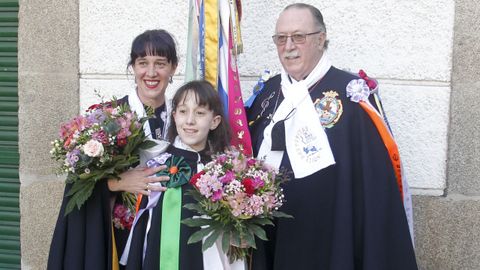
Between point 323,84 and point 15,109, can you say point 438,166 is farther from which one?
point 15,109

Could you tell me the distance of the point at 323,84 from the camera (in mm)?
3182

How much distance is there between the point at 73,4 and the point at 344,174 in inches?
93.9

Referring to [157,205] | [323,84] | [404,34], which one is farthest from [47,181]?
[404,34]

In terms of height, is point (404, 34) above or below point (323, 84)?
above

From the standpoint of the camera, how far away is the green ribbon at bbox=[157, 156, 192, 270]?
2.79 meters

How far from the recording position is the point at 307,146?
3.07m

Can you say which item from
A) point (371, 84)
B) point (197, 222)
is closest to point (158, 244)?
point (197, 222)

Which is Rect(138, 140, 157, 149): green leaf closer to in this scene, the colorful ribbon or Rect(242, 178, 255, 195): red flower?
the colorful ribbon

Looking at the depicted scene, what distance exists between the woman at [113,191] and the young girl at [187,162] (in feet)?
0.46

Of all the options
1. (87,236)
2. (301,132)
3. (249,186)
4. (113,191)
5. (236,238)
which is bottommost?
(87,236)

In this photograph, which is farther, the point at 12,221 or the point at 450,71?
the point at 12,221

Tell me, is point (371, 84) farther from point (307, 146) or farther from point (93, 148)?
point (93, 148)

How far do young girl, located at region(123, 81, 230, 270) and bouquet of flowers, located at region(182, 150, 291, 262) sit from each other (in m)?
0.17

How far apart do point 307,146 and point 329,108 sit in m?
0.24
